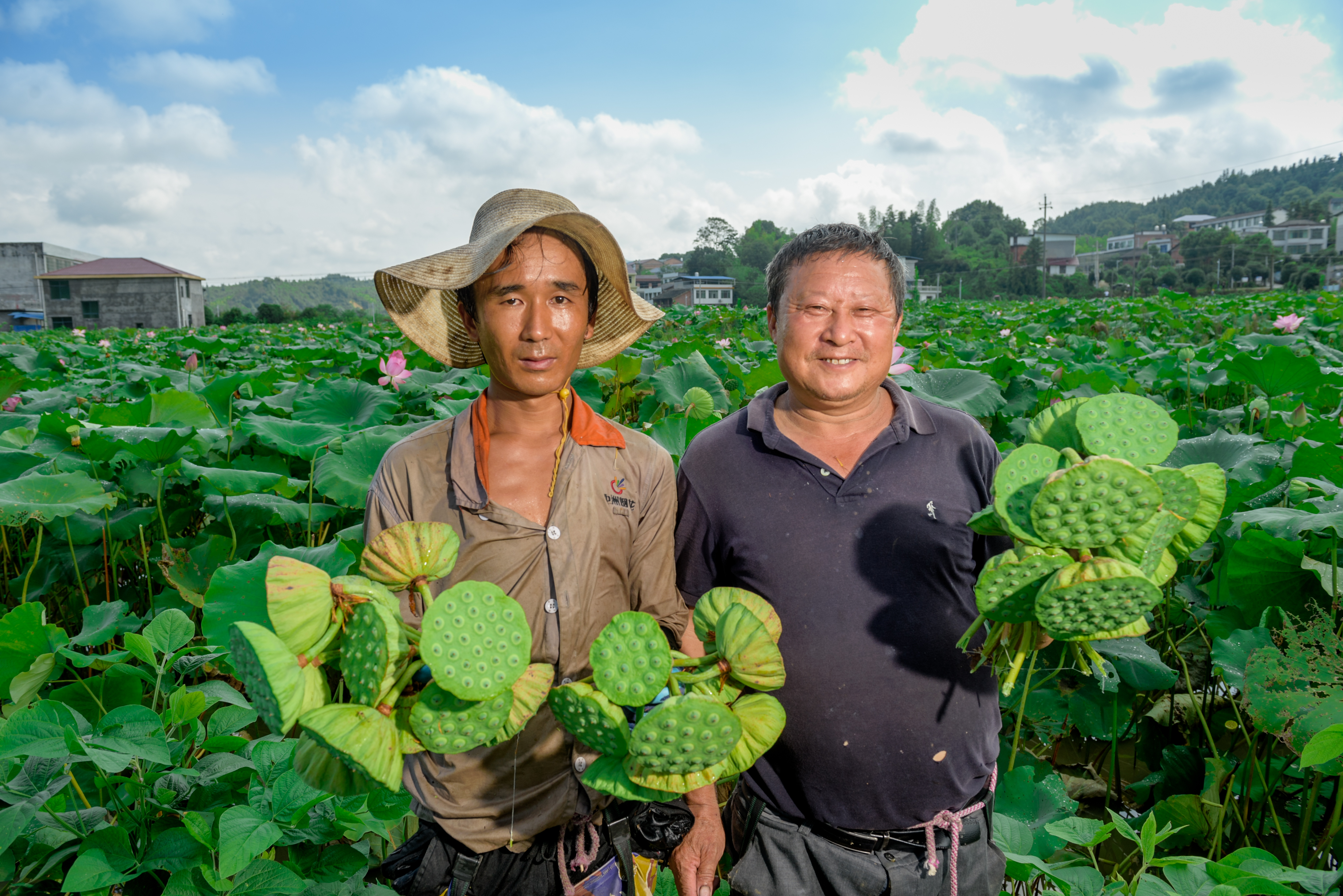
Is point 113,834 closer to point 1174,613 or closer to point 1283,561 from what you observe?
point 1283,561

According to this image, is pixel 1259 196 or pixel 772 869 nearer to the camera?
pixel 772 869

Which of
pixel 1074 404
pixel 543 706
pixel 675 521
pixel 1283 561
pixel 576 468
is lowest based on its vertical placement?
pixel 543 706

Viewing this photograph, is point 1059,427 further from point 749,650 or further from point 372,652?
point 372,652

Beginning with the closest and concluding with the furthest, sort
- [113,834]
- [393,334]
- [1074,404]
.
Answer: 1. [1074,404]
2. [113,834]
3. [393,334]

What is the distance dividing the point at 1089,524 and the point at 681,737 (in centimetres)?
33

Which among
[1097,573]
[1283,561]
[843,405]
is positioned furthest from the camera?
[1283,561]

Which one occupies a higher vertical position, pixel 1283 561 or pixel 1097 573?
pixel 1097 573

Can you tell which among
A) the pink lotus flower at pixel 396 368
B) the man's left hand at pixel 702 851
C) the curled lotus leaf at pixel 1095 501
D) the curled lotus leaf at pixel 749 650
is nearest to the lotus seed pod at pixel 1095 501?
the curled lotus leaf at pixel 1095 501

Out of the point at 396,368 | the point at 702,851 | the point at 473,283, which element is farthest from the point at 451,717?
the point at 396,368

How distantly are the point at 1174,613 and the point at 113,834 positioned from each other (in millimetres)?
2620

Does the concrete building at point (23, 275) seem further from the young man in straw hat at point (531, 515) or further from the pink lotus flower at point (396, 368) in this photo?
the young man in straw hat at point (531, 515)

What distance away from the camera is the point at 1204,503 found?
66 centimetres

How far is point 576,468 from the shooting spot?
4.17 ft

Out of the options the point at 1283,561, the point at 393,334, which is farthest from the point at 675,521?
the point at 393,334
